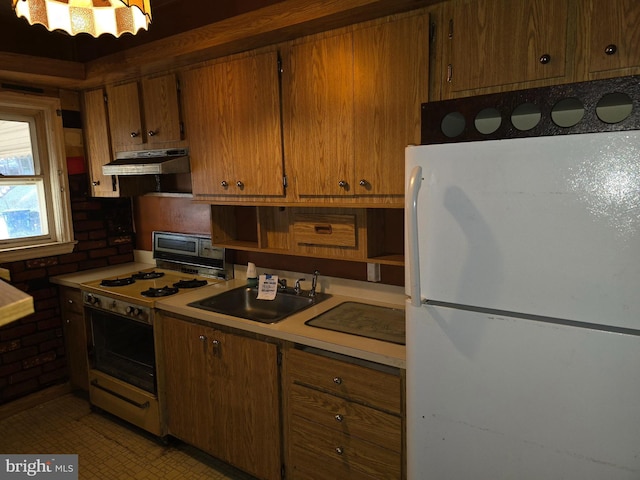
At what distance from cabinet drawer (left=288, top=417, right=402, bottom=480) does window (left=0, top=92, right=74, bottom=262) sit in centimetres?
234

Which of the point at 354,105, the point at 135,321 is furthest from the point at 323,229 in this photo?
the point at 135,321

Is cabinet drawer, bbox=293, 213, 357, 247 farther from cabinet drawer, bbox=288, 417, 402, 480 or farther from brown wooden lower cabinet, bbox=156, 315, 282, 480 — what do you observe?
cabinet drawer, bbox=288, 417, 402, 480

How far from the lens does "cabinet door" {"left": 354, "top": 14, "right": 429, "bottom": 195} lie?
67.0 inches

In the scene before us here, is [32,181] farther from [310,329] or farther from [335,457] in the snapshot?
[335,457]

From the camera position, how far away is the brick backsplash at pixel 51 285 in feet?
9.72

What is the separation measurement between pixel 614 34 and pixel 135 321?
8.53 ft

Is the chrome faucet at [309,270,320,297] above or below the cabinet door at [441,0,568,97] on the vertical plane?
below

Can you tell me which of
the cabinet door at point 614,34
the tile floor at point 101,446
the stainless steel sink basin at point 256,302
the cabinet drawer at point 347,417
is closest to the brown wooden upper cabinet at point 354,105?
the cabinet door at point 614,34

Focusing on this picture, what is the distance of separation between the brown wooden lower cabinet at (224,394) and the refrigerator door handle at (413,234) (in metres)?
0.91

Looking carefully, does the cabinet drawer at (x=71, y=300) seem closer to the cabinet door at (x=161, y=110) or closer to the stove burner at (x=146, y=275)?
the stove burner at (x=146, y=275)

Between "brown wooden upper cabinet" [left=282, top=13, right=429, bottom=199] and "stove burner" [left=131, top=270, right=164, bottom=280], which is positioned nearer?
"brown wooden upper cabinet" [left=282, top=13, right=429, bottom=199]

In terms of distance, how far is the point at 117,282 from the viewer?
9.28 ft

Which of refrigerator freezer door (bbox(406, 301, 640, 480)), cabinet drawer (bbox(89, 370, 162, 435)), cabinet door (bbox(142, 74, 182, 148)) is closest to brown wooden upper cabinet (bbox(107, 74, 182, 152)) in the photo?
cabinet door (bbox(142, 74, 182, 148))

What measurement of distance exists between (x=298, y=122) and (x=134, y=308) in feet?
4.77
